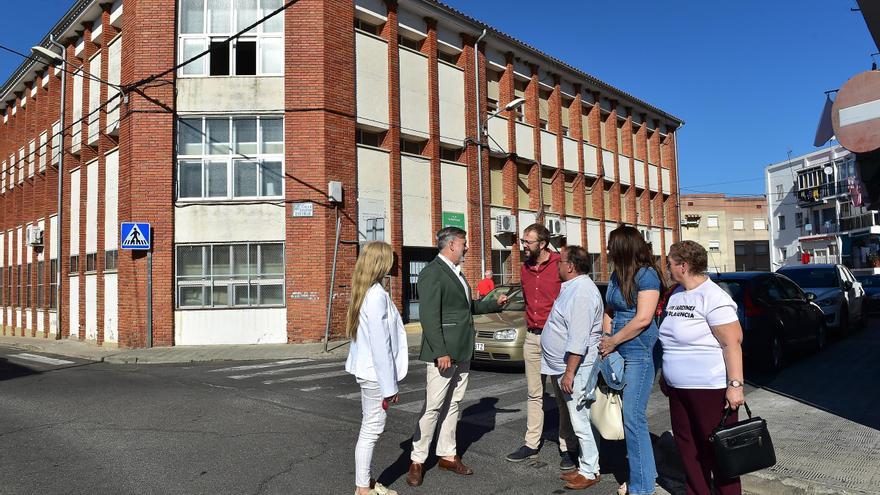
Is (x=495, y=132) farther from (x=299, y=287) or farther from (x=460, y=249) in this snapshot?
(x=460, y=249)

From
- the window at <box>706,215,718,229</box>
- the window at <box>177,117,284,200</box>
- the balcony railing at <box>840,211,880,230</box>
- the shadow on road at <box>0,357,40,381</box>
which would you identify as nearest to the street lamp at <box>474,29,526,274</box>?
the window at <box>177,117,284,200</box>

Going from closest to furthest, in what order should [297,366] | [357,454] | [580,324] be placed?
[357,454] < [580,324] < [297,366]

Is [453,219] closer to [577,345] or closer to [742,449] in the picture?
[577,345]

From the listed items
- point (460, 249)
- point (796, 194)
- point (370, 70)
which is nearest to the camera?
point (460, 249)

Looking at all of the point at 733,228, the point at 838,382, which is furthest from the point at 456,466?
the point at 733,228

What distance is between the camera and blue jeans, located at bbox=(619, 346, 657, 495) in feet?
13.8

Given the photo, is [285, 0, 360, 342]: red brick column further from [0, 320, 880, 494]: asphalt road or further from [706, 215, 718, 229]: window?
[706, 215, 718, 229]: window

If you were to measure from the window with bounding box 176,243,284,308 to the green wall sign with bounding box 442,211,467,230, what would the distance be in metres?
6.08

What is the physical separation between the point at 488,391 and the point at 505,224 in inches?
562

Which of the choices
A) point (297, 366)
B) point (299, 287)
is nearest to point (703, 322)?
point (297, 366)

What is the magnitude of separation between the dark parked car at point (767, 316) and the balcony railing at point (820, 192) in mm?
53384

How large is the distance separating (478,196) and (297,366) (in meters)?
11.4

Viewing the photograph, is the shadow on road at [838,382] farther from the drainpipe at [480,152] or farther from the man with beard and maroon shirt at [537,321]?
the drainpipe at [480,152]

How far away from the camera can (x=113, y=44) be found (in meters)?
19.1
